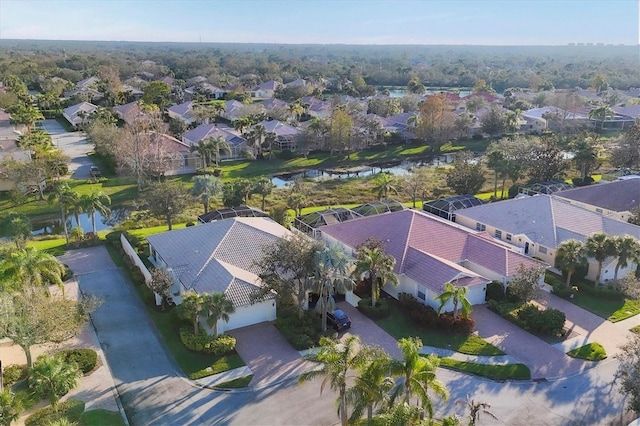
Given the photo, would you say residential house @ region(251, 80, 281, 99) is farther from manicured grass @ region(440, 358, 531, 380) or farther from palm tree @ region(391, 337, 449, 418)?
palm tree @ region(391, 337, 449, 418)

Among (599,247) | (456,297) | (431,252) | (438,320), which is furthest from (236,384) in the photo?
(599,247)

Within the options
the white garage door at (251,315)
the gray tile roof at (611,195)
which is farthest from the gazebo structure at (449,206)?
the white garage door at (251,315)

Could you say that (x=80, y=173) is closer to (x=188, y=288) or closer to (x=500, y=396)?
(x=188, y=288)

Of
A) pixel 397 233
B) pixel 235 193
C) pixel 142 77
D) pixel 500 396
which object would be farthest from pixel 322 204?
pixel 142 77

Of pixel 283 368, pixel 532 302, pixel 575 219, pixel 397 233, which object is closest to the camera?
pixel 283 368

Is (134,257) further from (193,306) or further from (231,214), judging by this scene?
(193,306)

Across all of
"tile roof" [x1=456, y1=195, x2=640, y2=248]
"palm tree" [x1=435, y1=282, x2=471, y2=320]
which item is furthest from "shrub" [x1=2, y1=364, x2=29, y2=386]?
"tile roof" [x1=456, y1=195, x2=640, y2=248]
